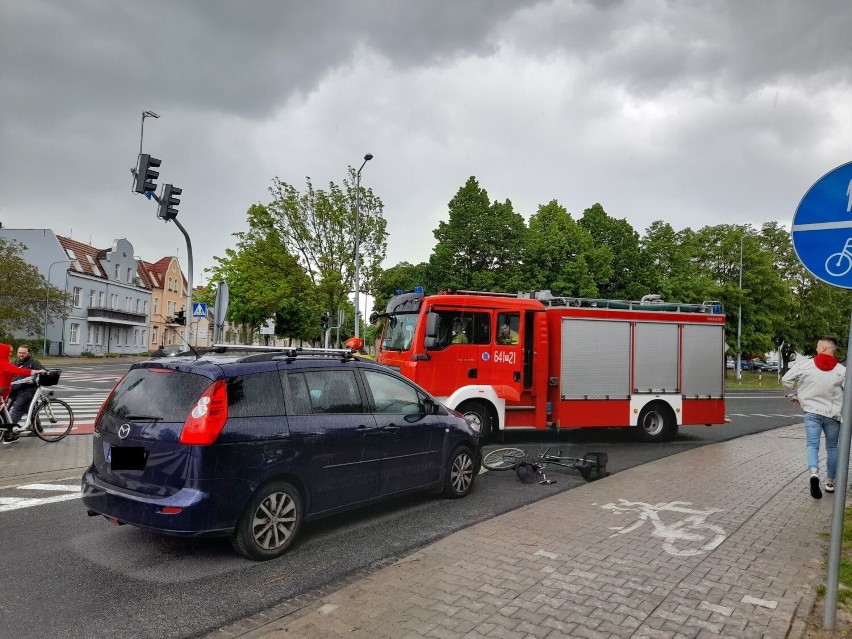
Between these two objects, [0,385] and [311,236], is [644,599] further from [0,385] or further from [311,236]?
[311,236]

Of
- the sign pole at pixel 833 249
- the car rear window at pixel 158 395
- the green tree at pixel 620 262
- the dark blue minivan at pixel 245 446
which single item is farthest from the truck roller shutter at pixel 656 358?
the green tree at pixel 620 262

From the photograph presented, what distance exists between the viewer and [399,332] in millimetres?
10812

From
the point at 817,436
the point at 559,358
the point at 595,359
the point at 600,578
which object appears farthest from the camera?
the point at 595,359

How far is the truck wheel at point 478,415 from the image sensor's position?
10.4 m

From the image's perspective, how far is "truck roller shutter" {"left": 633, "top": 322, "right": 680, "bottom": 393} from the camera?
11.7 m

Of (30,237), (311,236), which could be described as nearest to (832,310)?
(311,236)

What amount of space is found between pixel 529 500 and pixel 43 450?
778 cm

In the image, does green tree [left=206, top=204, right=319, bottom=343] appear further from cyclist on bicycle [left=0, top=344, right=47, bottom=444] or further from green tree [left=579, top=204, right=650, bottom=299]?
green tree [left=579, top=204, right=650, bottom=299]

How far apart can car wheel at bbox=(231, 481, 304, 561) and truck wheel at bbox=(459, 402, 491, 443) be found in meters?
5.55

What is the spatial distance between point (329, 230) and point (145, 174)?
13503mm

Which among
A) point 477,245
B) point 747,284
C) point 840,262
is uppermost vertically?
point 477,245

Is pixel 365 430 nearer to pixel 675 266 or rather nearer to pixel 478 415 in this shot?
pixel 478 415

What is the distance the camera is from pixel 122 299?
57.4 metres

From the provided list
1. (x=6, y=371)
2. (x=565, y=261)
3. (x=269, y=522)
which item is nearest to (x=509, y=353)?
(x=269, y=522)
